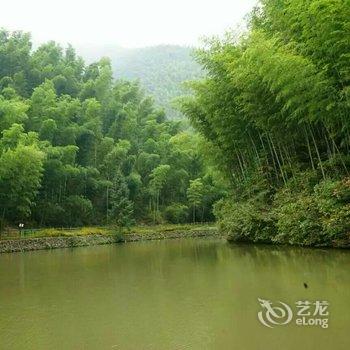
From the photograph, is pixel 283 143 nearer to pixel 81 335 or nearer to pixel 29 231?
pixel 81 335

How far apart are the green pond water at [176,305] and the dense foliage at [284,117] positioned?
8.78ft

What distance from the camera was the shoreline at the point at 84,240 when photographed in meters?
17.5

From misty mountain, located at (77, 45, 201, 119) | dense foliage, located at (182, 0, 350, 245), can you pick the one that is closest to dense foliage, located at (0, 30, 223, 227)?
dense foliage, located at (182, 0, 350, 245)

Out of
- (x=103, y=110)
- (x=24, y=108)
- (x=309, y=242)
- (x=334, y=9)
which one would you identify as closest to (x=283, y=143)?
(x=309, y=242)

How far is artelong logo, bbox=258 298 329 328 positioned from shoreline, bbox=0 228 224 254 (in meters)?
13.9

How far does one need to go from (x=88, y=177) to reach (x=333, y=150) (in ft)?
56.6

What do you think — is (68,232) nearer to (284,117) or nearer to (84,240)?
(84,240)

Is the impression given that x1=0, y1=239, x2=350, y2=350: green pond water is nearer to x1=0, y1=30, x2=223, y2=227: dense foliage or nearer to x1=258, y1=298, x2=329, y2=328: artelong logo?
x1=258, y1=298, x2=329, y2=328: artelong logo

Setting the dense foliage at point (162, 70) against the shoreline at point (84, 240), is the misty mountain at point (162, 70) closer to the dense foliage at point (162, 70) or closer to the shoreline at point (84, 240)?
the dense foliage at point (162, 70)

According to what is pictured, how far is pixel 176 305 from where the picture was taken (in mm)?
5395

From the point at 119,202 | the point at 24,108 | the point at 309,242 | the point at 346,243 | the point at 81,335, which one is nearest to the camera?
the point at 81,335

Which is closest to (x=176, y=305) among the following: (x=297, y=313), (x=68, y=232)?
(x=297, y=313)

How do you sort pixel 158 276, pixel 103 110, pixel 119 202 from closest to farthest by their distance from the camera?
pixel 158 276, pixel 119 202, pixel 103 110

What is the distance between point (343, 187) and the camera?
1022cm
